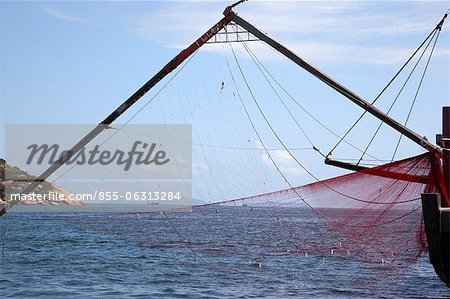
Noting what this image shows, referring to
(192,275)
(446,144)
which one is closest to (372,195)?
(446,144)

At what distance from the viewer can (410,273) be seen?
36.6 meters

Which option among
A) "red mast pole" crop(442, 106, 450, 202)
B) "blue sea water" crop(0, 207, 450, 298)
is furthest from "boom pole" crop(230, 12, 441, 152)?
"blue sea water" crop(0, 207, 450, 298)

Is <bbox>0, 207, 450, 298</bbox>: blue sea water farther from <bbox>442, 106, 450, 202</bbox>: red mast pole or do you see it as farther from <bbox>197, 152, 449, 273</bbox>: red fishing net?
<bbox>442, 106, 450, 202</bbox>: red mast pole

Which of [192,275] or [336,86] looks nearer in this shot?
[336,86]

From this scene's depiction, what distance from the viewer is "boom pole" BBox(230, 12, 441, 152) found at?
65.8 ft

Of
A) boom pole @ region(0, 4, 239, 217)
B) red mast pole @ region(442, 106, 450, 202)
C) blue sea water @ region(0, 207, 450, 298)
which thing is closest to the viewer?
red mast pole @ region(442, 106, 450, 202)

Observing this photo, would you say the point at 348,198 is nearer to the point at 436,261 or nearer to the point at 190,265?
the point at 436,261

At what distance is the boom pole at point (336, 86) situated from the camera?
20047 mm

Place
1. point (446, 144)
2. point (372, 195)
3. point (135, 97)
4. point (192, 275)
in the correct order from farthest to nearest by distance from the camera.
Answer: point (192, 275) → point (135, 97) → point (372, 195) → point (446, 144)

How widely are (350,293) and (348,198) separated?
8956 millimetres

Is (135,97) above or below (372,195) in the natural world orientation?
above

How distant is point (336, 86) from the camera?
68.6 feet

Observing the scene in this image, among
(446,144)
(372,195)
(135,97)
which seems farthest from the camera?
(135,97)

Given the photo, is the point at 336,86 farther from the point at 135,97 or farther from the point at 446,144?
the point at 135,97
